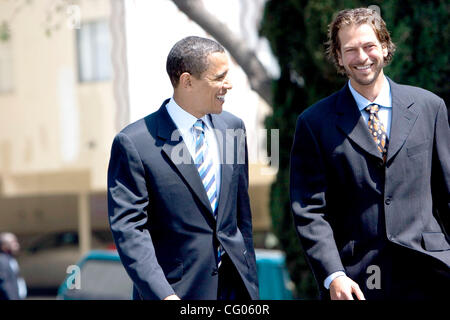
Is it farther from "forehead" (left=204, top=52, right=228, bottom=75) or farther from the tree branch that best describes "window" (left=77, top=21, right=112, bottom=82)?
"forehead" (left=204, top=52, right=228, bottom=75)

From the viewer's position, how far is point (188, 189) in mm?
3398

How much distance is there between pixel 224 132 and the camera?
3592mm

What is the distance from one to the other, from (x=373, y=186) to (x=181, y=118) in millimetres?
845

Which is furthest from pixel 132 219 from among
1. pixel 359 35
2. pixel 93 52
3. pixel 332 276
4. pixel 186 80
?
pixel 93 52

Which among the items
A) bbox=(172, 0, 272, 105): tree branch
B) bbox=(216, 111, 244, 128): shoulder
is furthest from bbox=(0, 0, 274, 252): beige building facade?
bbox=(216, 111, 244, 128): shoulder

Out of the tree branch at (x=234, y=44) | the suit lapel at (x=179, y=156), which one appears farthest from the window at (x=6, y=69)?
the suit lapel at (x=179, y=156)

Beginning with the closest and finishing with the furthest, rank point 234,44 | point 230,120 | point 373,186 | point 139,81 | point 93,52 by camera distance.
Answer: point 373,186 < point 230,120 < point 139,81 < point 234,44 < point 93,52

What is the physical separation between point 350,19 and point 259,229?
64.2 ft

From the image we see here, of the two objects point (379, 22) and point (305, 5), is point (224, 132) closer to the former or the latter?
point (379, 22)

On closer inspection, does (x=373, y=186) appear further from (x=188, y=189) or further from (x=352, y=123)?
(x=188, y=189)

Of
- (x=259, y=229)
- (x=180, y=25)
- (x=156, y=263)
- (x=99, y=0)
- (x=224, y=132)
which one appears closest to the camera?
(x=156, y=263)

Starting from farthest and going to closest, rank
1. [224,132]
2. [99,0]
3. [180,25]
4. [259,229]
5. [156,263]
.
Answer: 1. [259,229]
2. [99,0]
3. [180,25]
4. [224,132]
5. [156,263]

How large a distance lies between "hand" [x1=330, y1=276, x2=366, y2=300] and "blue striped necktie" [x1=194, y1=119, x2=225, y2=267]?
50cm

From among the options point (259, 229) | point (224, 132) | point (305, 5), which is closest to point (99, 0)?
point (259, 229)
